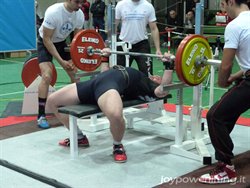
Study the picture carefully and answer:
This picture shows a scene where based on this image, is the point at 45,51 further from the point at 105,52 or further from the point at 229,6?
the point at 229,6

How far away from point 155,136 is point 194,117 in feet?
1.79

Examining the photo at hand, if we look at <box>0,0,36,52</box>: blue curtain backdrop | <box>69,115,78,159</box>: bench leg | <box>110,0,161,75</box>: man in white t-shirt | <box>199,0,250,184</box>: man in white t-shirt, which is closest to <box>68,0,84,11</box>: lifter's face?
<box>110,0,161,75</box>: man in white t-shirt

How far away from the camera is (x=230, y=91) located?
271 cm

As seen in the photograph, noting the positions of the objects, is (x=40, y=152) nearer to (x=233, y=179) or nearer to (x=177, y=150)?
(x=177, y=150)

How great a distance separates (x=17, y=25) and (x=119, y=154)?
216 inches

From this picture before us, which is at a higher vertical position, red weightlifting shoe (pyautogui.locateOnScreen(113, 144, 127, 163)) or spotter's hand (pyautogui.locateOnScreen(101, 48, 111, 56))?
spotter's hand (pyautogui.locateOnScreen(101, 48, 111, 56))

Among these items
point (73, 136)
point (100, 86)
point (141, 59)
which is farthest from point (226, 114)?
point (141, 59)

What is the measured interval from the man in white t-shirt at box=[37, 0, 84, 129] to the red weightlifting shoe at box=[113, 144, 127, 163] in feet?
3.79

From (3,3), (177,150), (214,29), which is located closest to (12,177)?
(177,150)

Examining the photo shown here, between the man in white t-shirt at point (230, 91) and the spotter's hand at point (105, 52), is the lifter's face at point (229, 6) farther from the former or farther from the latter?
the spotter's hand at point (105, 52)

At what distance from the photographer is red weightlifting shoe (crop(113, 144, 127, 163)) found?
125 inches

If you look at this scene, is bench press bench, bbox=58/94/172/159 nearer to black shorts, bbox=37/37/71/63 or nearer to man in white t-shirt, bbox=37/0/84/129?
man in white t-shirt, bbox=37/0/84/129

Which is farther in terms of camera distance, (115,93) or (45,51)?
(45,51)

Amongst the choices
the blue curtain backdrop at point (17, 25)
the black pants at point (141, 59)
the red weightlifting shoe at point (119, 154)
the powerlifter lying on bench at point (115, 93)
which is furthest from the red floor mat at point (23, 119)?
the blue curtain backdrop at point (17, 25)
